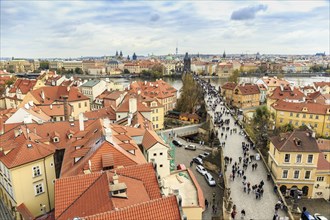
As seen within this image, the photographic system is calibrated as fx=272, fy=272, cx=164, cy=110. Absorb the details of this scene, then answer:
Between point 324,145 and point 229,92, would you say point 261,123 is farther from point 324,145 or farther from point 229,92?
point 229,92

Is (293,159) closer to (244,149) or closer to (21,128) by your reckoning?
(244,149)

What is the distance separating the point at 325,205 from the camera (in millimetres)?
32375

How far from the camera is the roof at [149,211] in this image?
39.8 ft

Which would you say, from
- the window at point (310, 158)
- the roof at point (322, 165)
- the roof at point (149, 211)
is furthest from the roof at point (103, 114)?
the roof at point (149, 211)

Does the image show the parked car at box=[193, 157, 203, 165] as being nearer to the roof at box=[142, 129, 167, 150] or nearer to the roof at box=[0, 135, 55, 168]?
the roof at box=[142, 129, 167, 150]

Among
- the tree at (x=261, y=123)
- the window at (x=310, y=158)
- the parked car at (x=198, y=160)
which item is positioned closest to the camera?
the window at (x=310, y=158)

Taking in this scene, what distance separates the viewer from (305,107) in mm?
54625

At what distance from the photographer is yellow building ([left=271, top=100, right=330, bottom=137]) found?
53.2 meters

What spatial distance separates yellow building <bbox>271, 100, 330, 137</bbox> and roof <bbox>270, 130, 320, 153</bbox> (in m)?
22.9

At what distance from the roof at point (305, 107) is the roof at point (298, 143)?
22959mm

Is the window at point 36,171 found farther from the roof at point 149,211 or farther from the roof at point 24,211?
the roof at point 149,211

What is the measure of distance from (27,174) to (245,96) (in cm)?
6559

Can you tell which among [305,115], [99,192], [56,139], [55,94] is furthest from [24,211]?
[305,115]

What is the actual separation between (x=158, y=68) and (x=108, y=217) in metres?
178
